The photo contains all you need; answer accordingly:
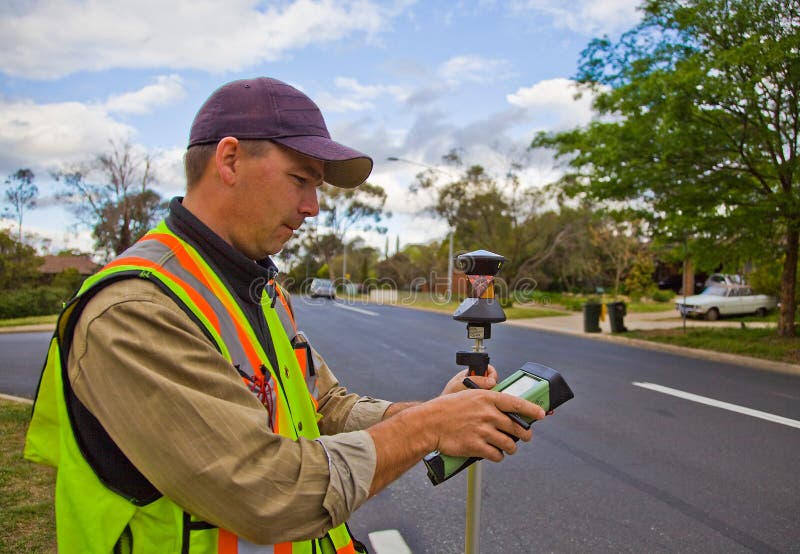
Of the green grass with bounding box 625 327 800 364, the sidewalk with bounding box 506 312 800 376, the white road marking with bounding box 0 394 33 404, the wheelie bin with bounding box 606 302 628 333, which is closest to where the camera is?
the white road marking with bounding box 0 394 33 404

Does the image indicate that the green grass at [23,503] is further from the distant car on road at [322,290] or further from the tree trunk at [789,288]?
the distant car on road at [322,290]

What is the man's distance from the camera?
42.1 inches

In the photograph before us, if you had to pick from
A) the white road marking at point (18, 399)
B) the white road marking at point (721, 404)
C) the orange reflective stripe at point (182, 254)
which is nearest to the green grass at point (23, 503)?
the white road marking at point (18, 399)

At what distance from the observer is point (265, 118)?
4.53ft

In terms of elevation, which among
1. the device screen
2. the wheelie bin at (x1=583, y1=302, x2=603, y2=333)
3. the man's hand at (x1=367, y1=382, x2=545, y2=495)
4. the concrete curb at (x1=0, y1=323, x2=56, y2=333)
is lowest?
the concrete curb at (x1=0, y1=323, x2=56, y2=333)

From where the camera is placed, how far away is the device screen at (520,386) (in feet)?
5.09

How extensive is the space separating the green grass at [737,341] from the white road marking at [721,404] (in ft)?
15.1

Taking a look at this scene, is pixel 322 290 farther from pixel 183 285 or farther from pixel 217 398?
pixel 217 398

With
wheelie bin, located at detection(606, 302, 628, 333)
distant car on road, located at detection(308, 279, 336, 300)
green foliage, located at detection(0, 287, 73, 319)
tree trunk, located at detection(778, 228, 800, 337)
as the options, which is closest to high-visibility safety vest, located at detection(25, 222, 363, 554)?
tree trunk, located at detection(778, 228, 800, 337)

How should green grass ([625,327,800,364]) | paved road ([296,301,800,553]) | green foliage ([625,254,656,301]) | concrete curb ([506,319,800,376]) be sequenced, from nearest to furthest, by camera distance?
paved road ([296,301,800,553]) → concrete curb ([506,319,800,376]) → green grass ([625,327,800,364]) → green foliage ([625,254,656,301])

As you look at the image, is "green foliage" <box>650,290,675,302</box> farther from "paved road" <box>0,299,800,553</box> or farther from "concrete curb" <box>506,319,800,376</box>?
"paved road" <box>0,299,800,553</box>

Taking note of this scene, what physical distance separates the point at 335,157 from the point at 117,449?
81 centimetres

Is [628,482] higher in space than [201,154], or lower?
lower

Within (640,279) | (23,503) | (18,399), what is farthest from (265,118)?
(640,279)
